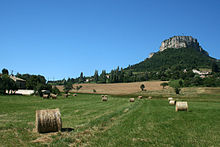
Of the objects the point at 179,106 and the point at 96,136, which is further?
the point at 179,106

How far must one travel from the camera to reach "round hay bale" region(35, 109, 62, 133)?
1277cm

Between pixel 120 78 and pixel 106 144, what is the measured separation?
6226 inches

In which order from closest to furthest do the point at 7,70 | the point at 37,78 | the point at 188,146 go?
1. the point at 188,146
2. the point at 37,78
3. the point at 7,70

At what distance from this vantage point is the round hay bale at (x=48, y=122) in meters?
12.8

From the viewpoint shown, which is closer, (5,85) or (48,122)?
(48,122)

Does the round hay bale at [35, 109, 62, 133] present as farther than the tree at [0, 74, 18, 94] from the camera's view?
No

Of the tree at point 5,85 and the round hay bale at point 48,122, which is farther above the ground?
the tree at point 5,85

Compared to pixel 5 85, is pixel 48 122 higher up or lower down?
lower down

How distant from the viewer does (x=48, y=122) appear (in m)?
13.0

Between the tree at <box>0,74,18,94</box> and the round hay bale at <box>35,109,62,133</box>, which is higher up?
the tree at <box>0,74,18,94</box>

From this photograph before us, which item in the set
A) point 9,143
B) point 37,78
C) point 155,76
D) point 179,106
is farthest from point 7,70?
point 9,143

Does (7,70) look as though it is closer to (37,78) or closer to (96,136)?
(37,78)

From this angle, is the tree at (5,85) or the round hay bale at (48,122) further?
the tree at (5,85)

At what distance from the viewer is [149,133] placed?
488 inches
